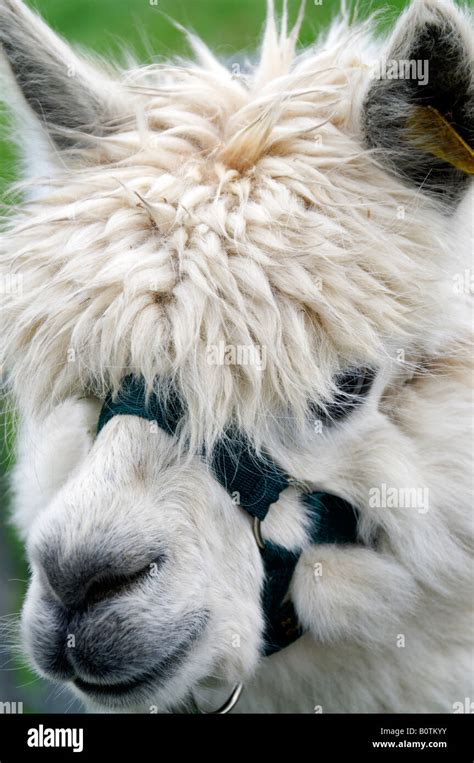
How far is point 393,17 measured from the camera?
9.00 feet

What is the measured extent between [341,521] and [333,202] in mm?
705

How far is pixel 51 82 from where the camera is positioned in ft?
7.06

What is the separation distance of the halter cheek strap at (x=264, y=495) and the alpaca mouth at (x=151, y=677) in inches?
9.2

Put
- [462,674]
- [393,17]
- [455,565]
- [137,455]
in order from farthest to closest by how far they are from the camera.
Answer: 1. [393,17]
2. [462,674]
3. [455,565]
4. [137,455]

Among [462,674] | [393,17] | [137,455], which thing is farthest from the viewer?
[393,17]

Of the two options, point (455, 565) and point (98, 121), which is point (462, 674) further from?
point (98, 121)

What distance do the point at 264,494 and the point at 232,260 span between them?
0.50 meters

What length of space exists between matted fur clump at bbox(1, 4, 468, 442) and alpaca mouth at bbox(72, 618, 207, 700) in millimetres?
416

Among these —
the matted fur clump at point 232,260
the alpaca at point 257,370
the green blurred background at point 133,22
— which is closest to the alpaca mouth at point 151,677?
the alpaca at point 257,370

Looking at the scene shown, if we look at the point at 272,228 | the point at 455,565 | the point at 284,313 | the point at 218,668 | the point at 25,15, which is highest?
the point at 25,15

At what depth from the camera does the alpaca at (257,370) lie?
1.76 metres

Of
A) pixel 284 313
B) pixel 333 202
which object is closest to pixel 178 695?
pixel 284 313

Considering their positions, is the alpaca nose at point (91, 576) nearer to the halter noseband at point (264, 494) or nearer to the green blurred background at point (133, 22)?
the halter noseband at point (264, 494)

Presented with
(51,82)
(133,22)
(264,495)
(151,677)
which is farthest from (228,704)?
(133,22)
